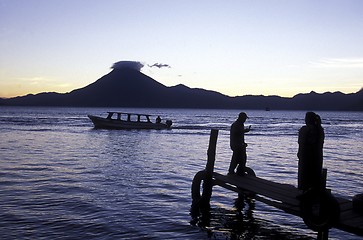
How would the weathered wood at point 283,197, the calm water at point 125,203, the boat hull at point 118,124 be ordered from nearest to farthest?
the weathered wood at point 283,197 → the calm water at point 125,203 → the boat hull at point 118,124

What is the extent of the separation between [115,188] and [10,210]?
15.7 ft

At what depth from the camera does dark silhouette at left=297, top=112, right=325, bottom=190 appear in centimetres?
851

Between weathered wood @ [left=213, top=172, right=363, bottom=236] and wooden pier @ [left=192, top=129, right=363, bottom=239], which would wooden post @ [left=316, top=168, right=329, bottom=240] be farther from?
weathered wood @ [left=213, top=172, right=363, bottom=236]

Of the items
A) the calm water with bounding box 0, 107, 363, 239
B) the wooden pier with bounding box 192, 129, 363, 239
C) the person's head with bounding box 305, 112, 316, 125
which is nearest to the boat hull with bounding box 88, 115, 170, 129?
the calm water with bounding box 0, 107, 363, 239

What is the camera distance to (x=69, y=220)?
35.3 feet

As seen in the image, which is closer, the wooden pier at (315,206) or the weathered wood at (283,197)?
the weathered wood at (283,197)

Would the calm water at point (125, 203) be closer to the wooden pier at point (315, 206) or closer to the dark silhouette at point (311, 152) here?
the wooden pier at point (315, 206)

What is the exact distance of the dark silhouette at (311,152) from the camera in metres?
8.51

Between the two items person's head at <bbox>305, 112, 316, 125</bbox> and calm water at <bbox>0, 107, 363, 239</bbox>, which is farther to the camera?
calm water at <bbox>0, 107, 363, 239</bbox>

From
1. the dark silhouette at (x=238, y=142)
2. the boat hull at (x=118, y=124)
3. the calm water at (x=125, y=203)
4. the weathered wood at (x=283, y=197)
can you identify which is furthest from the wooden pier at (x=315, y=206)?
the boat hull at (x=118, y=124)

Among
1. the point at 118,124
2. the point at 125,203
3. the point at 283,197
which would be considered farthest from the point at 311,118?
the point at 118,124

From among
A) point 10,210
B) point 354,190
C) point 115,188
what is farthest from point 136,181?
point 354,190

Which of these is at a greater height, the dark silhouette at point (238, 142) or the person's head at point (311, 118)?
the person's head at point (311, 118)

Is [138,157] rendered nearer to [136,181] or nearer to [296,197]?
[136,181]
